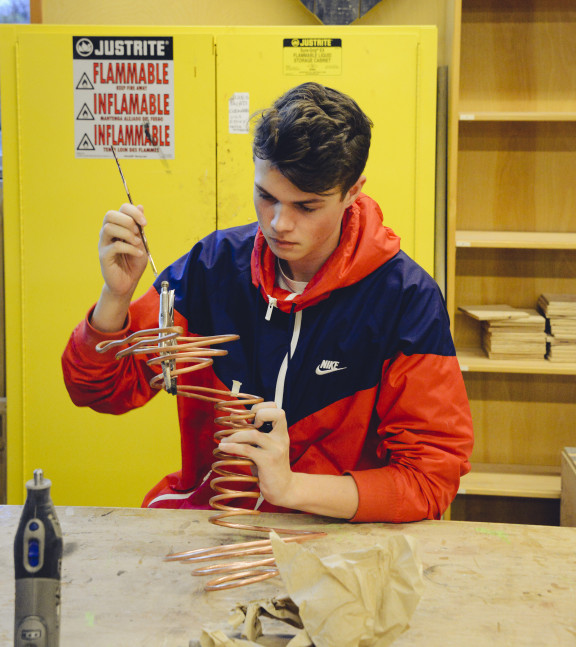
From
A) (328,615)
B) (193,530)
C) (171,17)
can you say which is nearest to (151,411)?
(193,530)

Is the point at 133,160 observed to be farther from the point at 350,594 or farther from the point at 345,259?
the point at 350,594

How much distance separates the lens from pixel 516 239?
9.59 ft

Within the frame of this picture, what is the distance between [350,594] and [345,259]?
75cm

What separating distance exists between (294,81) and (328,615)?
2.22 metres

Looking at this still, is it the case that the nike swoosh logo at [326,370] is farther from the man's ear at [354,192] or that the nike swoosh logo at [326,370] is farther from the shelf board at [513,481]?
the shelf board at [513,481]

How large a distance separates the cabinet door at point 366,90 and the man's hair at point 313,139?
136cm

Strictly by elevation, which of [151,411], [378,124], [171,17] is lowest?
[151,411]

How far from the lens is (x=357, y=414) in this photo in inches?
59.6

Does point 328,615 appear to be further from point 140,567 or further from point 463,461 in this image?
point 463,461

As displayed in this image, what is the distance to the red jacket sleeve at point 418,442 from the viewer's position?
4.39 ft

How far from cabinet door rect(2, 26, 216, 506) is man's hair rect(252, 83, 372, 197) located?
55.8 inches

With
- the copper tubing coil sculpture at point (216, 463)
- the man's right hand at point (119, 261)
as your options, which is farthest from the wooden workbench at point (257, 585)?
the man's right hand at point (119, 261)

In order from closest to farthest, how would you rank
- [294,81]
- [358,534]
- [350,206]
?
1. [358,534]
2. [350,206]
3. [294,81]

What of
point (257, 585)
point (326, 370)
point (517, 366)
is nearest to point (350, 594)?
point (257, 585)
